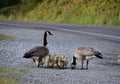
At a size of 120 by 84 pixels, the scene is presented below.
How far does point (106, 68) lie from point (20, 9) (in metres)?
44.1

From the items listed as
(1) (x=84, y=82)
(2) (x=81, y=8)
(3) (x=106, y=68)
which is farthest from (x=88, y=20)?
(1) (x=84, y=82)

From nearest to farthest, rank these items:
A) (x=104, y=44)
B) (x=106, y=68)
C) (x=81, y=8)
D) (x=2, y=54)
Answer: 1. (x=106, y=68)
2. (x=2, y=54)
3. (x=104, y=44)
4. (x=81, y=8)

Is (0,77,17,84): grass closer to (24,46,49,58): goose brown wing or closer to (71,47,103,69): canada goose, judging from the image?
(24,46,49,58): goose brown wing

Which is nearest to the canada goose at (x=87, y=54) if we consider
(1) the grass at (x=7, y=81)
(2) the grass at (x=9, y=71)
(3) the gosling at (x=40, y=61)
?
(3) the gosling at (x=40, y=61)

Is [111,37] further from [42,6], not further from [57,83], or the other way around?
[42,6]

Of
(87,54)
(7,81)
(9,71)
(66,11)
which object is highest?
(87,54)

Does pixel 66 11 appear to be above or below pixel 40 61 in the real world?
below

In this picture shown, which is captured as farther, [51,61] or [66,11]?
[66,11]

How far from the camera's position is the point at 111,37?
2867 centimetres

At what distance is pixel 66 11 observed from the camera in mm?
51531

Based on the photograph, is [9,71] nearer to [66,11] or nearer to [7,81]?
[7,81]

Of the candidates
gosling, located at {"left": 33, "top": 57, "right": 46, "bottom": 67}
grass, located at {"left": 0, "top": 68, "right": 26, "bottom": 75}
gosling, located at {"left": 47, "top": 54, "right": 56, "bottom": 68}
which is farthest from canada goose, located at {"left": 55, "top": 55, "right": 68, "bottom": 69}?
grass, located at {"left": 0, "top": 68, "right": 26, "bottom": 75}

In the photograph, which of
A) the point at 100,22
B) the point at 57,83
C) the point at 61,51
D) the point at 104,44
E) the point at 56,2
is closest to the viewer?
the point at 57,83

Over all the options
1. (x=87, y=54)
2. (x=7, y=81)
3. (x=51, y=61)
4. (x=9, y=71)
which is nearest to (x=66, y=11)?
(x=51, y=61)
